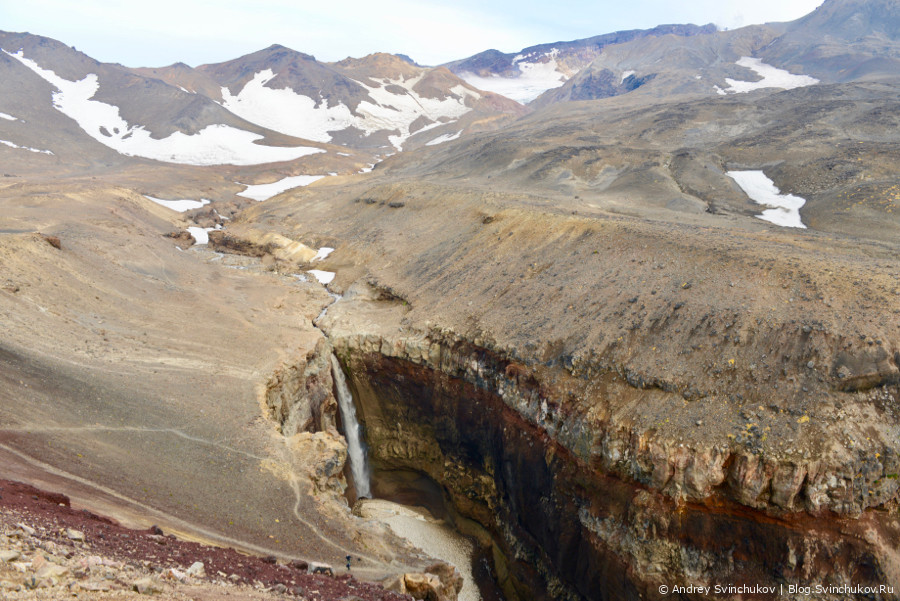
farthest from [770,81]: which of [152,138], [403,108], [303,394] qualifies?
[303,394]

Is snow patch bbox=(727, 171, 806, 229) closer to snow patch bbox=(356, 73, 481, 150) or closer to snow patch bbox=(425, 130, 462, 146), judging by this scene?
snow patch bbox=(425, 130, 462, 146)

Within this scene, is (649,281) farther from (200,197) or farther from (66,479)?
(200,197)

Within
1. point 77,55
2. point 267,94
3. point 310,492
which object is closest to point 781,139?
point 310,492

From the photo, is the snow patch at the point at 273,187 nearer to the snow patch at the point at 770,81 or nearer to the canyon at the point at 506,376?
the canyon at the point at 506,376

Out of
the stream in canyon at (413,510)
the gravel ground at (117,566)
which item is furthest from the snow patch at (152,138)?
the gravel ground at (117,566)

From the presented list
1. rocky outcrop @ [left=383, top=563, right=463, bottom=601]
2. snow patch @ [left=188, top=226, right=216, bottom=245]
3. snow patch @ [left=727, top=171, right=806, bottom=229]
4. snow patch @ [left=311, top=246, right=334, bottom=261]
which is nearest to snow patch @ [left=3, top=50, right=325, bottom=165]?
snow patch @ [left=188, top=226, right=216, bottom=245]

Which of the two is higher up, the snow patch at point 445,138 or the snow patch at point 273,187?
the snow patch at point 445,138
